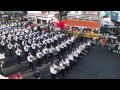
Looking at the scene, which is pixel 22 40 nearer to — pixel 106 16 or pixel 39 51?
pixel 39 51

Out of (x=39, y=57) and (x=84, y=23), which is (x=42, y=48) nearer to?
(x=39, y=57)

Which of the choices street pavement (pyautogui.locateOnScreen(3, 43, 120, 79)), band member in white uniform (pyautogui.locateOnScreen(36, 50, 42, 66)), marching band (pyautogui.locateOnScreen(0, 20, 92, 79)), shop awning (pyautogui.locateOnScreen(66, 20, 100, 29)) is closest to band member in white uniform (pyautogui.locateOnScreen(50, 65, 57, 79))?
marching band (pyautogui.locateOnScreen(0, 20, 92, 79))

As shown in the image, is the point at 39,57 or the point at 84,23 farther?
the point at 84,23

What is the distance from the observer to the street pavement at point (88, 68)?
22.9 m

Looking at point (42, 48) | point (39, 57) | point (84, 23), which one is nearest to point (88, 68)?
point (39, 57)

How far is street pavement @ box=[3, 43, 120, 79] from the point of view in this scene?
22.9 meters

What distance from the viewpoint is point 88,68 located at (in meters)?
24.8

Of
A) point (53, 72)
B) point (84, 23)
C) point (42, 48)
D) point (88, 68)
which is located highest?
point (84, 23)

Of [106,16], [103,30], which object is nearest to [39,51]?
[103,30]

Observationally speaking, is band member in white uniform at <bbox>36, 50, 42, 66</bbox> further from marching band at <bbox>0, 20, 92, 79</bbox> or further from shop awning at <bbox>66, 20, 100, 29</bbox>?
shop awning at <bbox>66, 20, 100, 29</bbox>

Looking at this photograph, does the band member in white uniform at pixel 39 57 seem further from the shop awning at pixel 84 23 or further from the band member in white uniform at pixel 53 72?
the shop awning at pixel 84 23

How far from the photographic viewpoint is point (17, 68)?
77.7 ft

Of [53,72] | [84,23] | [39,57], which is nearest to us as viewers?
[53,72]
